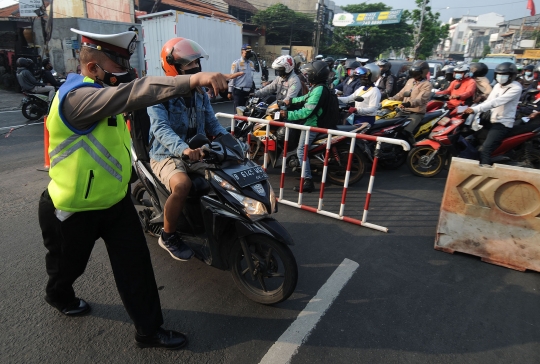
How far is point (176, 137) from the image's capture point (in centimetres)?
290

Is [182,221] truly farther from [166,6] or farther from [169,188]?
[166,6]

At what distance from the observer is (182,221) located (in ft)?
10.2

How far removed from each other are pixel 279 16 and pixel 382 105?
1442 inches

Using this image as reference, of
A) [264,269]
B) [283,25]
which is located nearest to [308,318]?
[264,269]

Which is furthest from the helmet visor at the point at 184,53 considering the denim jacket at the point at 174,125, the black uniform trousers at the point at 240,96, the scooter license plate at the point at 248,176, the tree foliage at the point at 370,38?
the tree foliage at the point at 370,38

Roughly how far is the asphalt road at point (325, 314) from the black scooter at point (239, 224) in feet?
0.78

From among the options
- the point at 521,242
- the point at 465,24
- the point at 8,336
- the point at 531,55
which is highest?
the point at 465,24

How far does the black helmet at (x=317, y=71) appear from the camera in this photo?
16.0 feet

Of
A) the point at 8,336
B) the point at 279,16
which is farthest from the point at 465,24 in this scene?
the point at 8,336

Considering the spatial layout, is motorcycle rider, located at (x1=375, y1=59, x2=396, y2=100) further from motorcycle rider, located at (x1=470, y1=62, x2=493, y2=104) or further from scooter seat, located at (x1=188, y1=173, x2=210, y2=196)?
scooter seat, located at (x1=188, y1=173, x2=210, y2=196)

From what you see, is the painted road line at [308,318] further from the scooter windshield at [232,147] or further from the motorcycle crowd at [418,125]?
the motorcycle crowd at [418,125]

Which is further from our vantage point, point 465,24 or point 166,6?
point 465,24

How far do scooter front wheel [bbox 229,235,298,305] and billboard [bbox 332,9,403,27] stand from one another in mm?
48870

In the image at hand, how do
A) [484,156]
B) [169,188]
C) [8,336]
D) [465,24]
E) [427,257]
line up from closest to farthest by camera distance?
[8,336], [169,188], [427,257], [484,156], [465,24]
